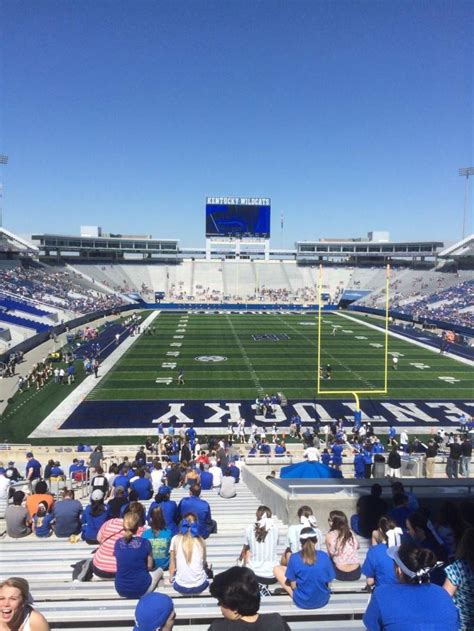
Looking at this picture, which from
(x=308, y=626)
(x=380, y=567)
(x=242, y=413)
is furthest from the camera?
(x=242, y=413)

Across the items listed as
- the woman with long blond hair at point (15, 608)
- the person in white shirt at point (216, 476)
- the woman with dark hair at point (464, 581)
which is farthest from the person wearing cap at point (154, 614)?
the person in white shirt at point (216, 476)

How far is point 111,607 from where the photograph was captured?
3.72 meters

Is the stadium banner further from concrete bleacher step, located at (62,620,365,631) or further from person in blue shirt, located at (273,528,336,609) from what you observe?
concrete bleacher step, located at (62,620,365,631)

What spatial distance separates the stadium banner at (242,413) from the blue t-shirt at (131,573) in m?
13.6

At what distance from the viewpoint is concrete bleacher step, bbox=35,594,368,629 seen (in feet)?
11.4

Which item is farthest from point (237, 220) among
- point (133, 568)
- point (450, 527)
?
point (133, 568)

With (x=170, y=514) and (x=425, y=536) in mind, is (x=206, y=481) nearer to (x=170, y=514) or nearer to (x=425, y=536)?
(x=170, y=514)

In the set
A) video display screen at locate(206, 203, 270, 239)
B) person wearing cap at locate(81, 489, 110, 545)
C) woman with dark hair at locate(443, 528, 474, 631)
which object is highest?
video display screen at locate(206, 203, 270, 239)

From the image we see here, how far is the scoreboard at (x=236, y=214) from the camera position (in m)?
64.2

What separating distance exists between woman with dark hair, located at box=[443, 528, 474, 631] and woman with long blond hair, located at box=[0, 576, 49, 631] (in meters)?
2.34

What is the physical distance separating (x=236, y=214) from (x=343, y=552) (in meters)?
61.9

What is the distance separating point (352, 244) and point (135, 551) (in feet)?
232

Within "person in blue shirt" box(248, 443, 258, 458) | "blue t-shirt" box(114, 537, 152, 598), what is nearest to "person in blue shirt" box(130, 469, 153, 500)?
"blue t-shirt" box(114, 537, 152, 598)

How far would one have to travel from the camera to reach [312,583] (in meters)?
3.74
